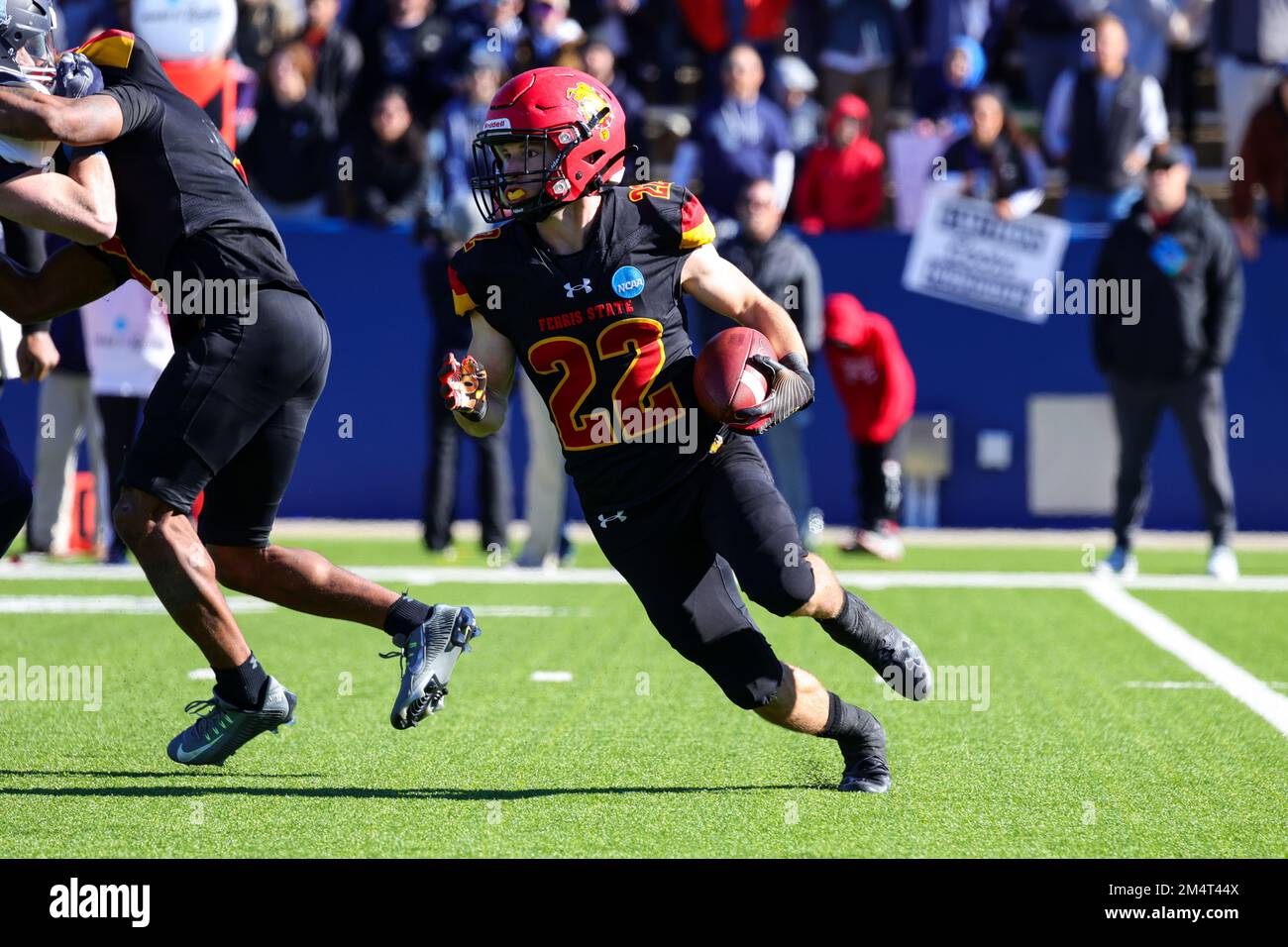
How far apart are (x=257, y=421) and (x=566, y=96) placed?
1170 millimetres

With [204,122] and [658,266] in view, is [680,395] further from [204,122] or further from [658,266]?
[204,122]

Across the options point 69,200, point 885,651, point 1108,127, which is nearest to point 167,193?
point 69,200

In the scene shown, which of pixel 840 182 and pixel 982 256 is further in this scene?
pixel 840 182

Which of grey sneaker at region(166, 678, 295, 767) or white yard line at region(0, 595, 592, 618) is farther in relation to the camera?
white yard line at region(0, 595, 592, 618)

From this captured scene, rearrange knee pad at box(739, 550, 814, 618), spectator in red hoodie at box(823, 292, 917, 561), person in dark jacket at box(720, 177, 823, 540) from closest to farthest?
1. knee pad at box(739, 550, 814, 618)
2. person in dark jacket at box(720, 177, 823, 540)
3. spectator in red hoodie at box(823, 292, 917, 561)

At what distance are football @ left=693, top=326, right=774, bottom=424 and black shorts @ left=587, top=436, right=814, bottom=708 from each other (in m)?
0.20

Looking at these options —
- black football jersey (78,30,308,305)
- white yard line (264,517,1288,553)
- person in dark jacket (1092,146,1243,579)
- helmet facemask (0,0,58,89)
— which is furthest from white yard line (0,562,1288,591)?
helmet facemask (0,0,58,89)

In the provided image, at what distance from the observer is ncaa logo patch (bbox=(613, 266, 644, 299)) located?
446 centimetres

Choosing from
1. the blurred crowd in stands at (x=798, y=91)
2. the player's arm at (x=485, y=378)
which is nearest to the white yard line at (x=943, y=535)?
the blurred crowd in stands at (x=798, y=91)

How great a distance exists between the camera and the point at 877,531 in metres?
11.1

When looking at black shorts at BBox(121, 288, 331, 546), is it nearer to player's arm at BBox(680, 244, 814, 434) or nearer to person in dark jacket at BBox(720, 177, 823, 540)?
player's arm at BBox(680, 244, 814, 434)

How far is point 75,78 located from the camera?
176 inches

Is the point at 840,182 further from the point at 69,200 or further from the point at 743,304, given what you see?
the point at 69,200

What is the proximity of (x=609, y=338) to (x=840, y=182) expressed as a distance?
8730 millimetres
